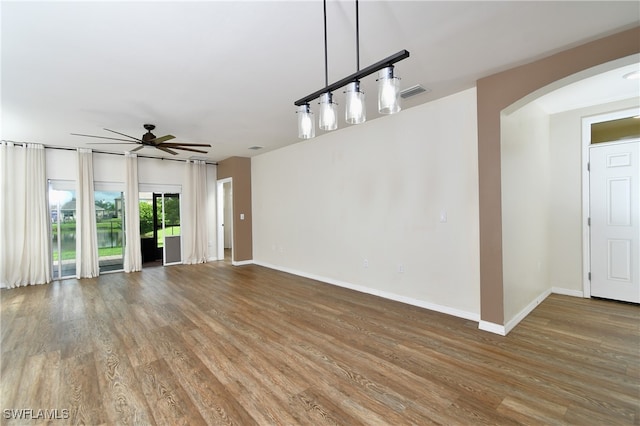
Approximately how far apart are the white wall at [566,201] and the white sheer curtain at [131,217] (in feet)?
27.4

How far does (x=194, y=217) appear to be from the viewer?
7492 mm

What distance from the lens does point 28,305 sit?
426cm

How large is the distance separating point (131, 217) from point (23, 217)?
5.77ft

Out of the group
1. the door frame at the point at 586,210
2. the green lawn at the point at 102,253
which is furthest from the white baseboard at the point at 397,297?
the green lawn at the point at 102,253

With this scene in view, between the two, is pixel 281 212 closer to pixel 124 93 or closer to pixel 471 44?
pixel 124 93

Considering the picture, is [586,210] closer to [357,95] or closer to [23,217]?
[357,95]

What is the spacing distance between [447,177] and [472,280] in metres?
1.33

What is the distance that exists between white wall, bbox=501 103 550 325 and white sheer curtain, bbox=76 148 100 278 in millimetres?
7619

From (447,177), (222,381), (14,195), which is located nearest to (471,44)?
(447,177)

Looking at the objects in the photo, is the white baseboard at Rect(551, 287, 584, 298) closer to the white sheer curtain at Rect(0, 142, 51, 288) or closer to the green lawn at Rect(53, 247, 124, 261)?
the green lawn at Rect(53, 247, 124, 261)

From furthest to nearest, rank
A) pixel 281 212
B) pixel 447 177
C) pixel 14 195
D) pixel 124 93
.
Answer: pixel 281 212, pixel 14 195, pixel 447 177, pixel 124 93

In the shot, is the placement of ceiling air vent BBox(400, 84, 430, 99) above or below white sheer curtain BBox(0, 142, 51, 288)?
above

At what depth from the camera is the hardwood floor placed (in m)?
1.94

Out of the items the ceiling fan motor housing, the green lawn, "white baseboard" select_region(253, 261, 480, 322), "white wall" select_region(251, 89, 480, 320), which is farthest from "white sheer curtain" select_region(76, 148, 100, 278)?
"white baseboard" select_region(253, 261, 480, 322)
